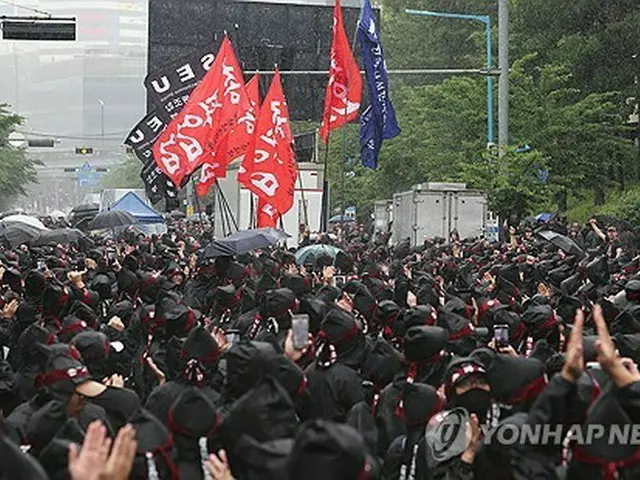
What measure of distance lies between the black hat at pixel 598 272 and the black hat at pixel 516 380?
7.94 m

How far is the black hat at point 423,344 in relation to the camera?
748 cm

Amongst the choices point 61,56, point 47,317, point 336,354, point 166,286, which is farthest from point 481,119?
point 61,56

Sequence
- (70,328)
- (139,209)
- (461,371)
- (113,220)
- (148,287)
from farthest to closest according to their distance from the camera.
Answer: (139,209) → (113,220) → (148,287) → (70,328) → (461,371)

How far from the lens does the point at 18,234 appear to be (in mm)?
23812

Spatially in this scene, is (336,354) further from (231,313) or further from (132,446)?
(231,313)

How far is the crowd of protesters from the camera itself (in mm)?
4785

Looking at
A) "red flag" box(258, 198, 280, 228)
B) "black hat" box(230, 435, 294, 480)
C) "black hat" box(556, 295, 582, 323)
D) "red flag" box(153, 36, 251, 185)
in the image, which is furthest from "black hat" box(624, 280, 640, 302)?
"red flag" box(153, 36, 251, 185)

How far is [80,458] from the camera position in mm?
4215

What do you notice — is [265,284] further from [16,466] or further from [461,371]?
[16,466]

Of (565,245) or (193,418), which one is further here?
(565,245)

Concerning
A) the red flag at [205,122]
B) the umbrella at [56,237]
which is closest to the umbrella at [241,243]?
the red flag at [205,122]

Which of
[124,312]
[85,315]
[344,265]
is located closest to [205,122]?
[344,265]

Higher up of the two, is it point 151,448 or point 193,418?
point 193,418

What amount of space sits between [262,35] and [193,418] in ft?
99.8
